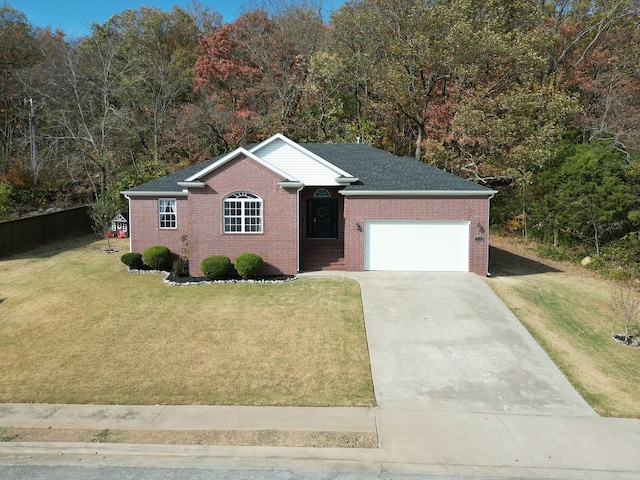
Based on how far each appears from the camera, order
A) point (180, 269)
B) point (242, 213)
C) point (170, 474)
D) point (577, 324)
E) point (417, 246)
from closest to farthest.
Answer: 1. point (170, 474)
2. point (577, 324)
3. point (242, 213)
4. point (180, 269)
5. point (417, 246)

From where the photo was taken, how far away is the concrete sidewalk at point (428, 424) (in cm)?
769

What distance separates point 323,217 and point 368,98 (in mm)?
15551

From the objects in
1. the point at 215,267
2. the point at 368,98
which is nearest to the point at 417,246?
the point at 215,267

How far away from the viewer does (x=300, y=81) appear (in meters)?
34.7

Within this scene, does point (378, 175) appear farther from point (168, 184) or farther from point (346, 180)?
point (168, 184)

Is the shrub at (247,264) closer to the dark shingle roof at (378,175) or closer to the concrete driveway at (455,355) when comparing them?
the concrete driveway at (455,355)

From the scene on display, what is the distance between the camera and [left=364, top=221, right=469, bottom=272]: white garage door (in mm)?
18797

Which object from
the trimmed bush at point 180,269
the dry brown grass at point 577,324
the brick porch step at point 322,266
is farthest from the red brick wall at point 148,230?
the dry brown grass at point 577,324

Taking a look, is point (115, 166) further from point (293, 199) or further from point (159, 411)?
point (159, 411)

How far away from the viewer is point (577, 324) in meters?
14.9

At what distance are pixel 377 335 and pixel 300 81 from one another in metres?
26.0

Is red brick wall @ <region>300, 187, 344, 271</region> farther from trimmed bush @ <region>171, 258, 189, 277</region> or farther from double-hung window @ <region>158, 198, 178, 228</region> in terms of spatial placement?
double-hung window @ <region>158, 198, 178, 228</region>

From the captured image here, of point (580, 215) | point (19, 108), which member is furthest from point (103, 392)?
point (19, 108)

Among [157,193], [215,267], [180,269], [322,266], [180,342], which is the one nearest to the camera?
[180,342]
